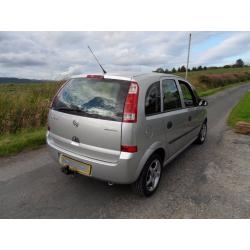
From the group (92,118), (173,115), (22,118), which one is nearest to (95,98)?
(92,118)

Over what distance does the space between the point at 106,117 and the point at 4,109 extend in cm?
478

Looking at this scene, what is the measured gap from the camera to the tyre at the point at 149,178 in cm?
276

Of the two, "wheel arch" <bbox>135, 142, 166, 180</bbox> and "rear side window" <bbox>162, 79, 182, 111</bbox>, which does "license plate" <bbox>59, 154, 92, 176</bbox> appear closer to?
"wheel arch" <bbox>135, 142, 166, 180</bbox>

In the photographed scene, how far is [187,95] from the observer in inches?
163

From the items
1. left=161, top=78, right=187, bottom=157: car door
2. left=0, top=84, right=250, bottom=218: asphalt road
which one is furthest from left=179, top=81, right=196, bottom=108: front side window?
left=0, top=84, right=250, bottom=218: asphalt road

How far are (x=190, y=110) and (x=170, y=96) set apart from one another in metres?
0.87

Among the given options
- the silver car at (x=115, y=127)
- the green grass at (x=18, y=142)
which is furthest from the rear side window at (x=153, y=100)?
the green grass at (x=18, y=142)

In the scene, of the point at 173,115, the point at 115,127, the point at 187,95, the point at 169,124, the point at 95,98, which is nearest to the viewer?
the point at 115,127

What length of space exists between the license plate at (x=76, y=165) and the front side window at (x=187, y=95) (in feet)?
7.47

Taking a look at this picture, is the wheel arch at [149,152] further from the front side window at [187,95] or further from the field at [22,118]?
the field at [22,118]

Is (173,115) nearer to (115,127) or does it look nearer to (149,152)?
(149,152)

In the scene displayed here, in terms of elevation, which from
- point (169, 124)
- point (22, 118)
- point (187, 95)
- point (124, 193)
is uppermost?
point (187, 95)

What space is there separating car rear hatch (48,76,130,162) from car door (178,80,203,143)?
1692 millimetres
